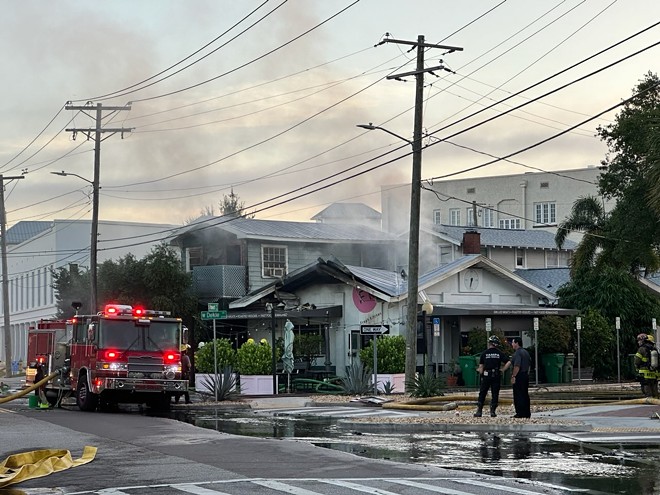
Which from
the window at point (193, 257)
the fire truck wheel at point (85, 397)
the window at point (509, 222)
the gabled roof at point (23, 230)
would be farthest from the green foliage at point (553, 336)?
the gabled roof at point (23, 230)

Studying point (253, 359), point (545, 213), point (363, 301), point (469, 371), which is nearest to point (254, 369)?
point (253, 359)

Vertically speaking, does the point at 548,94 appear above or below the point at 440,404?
above

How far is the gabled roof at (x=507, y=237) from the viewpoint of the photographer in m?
55.4

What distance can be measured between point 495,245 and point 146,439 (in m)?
38.8

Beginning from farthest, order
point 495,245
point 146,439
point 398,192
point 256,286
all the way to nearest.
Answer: point 398,192
point 495,245
point 256,286
point 146,439

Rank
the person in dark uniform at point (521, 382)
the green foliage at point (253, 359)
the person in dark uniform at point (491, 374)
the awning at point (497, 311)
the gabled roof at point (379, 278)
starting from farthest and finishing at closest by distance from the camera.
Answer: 1. the gabled roof at point (379, 278)
2. the awning at point (497, 311)
3. the green foliage at point (253, 359)
4. the person in dark uniform at point (491, 374)
5. the person in dark uniform at point (521, 382)

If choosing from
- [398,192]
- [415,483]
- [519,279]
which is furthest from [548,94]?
[398,192]

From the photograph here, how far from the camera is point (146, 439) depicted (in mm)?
19375

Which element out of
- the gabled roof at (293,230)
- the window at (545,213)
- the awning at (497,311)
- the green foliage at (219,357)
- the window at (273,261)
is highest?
the window at (545,213)

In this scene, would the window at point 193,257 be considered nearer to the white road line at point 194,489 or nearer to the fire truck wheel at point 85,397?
the fire truck wheel at point 85,397

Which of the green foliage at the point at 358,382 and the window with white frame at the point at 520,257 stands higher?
the window with white frame at the point at 520,257

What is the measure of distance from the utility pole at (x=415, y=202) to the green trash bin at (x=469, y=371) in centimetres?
775

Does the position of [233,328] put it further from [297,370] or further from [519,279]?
[519,279]

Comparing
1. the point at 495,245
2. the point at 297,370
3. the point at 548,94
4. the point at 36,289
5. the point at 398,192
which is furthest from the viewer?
the point at 36,289
